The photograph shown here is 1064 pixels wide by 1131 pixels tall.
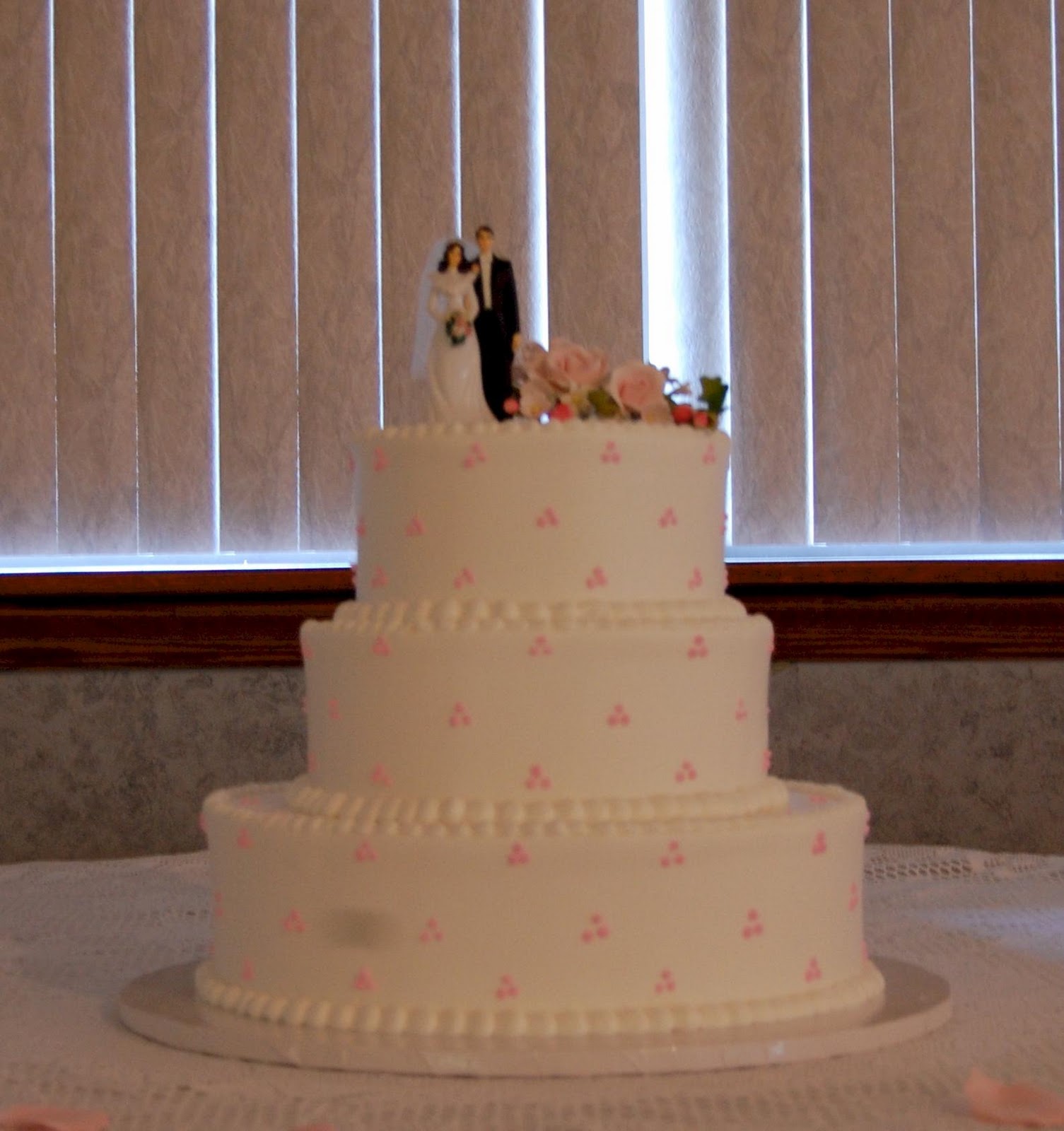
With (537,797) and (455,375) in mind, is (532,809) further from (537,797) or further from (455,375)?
(455,375)

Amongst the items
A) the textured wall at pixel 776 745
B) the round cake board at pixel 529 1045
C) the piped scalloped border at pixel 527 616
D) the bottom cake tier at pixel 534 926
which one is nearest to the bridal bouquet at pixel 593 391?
the piped scalloped border at pixel 527 616

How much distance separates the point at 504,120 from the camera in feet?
10.3

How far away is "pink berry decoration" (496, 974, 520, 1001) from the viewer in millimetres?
1570

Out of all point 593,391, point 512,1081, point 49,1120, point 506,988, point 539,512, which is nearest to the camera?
point 49,1120

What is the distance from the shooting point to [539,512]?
1686mm

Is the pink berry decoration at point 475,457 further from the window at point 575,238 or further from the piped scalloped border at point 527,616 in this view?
the window at point 575,238

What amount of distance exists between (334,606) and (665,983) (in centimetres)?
161

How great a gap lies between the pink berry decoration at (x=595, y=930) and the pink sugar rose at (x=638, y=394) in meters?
0.56

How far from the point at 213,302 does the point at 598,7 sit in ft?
3.06

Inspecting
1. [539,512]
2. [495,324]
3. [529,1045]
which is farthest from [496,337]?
[529,1045]

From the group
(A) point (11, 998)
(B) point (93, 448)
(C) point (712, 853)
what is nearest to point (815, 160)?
(B) point (93, 448)

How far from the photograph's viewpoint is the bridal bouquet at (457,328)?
72.2 inches

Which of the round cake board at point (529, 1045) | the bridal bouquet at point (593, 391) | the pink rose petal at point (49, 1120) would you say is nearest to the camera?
the pink rose petal at point (49, 1120)

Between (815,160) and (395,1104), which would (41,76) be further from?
(395,1104)
